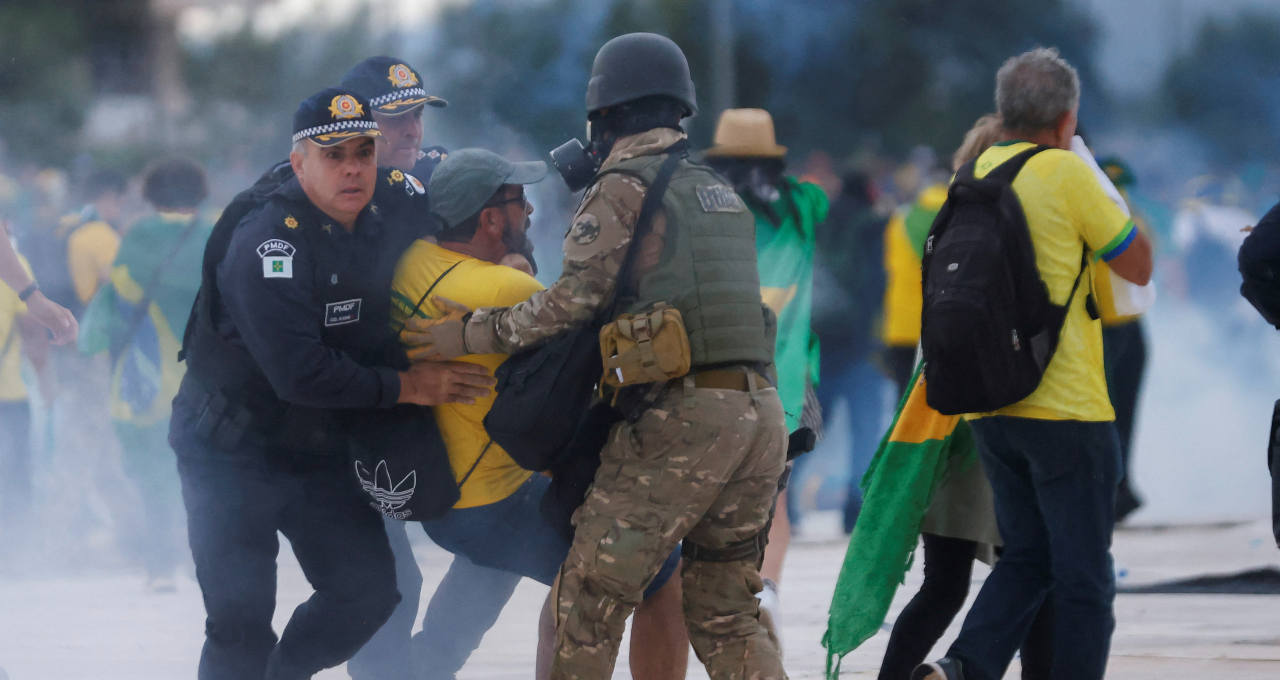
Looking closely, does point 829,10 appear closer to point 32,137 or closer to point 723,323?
point 32,137

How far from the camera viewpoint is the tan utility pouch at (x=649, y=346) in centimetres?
308

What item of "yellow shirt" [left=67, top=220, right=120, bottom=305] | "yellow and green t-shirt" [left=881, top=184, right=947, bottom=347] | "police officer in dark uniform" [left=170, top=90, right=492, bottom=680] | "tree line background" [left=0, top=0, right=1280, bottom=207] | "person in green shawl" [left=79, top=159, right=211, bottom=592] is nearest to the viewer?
→ "police officer in dark uniform" [left=170, top=90, right=492, bottom=680]

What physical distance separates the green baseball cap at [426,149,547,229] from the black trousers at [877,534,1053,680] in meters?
1.43

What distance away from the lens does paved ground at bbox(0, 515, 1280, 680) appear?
4.88 metres

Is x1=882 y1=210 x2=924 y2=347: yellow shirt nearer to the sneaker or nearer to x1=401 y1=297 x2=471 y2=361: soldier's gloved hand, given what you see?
the sneaker

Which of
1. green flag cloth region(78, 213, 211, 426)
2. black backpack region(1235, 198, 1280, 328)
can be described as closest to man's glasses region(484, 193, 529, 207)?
black backpack region(1235, 198, 1280, 328)

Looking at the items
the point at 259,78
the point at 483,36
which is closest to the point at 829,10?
the point at 483,36

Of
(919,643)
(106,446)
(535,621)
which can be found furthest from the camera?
(106,446)

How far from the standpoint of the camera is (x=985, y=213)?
11.4 feet

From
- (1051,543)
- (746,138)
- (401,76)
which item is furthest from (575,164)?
(746,138)

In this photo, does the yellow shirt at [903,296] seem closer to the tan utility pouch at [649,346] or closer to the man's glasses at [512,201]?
the man's glasses at [512,201]

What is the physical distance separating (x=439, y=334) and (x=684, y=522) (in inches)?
27.2

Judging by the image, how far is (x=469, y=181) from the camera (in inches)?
138

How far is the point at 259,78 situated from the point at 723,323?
525 inches
